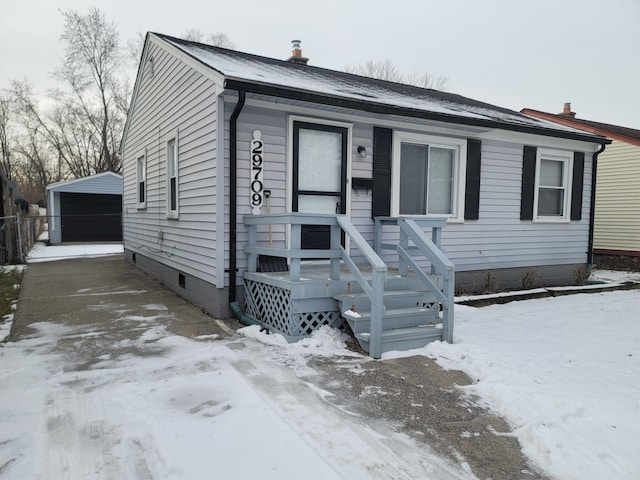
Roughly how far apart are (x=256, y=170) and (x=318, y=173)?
95 centimetres

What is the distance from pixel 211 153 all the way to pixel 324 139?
1.58m

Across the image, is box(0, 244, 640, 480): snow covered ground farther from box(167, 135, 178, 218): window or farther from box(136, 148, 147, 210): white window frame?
box(136, 148, 147, 210): white window frame

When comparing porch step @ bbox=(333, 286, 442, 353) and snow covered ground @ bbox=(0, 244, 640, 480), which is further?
porch step @ bbox=(333, 286, 442, 353)

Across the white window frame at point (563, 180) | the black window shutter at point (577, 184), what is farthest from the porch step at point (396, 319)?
the black window shutter at point (577, 184)

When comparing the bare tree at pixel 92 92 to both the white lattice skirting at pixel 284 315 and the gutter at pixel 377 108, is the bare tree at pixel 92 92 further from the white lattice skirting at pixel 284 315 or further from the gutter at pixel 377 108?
the white lattice skirting at pixel 284 315

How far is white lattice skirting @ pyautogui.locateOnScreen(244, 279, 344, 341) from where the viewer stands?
4469mm

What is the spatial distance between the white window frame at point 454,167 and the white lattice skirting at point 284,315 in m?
2.51

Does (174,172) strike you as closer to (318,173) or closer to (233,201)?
(233,201)

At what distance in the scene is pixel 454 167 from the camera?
7258mm

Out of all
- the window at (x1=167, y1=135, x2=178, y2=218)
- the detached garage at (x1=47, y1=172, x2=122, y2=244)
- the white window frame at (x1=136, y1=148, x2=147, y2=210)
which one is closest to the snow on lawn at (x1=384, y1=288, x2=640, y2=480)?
the window at (x1=167, y1=135, x2=178, y2=218)

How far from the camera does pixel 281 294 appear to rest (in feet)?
15.2

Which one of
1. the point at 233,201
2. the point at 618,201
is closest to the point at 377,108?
the point at 233,201

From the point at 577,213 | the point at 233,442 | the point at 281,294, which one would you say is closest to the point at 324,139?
the point at 281,294

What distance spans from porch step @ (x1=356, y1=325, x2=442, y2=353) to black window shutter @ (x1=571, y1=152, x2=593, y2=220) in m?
5.76
